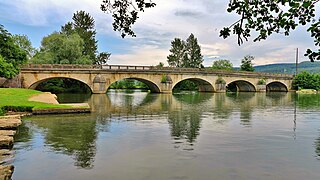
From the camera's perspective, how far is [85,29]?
69.2m

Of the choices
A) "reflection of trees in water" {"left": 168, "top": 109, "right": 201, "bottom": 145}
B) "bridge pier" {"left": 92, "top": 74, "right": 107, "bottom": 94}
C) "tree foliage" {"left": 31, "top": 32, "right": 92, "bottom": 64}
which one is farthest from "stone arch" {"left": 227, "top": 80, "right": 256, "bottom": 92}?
"reflection of trees in water" {"left": 168, "top": 109, "right": 201, "bottom": 145}

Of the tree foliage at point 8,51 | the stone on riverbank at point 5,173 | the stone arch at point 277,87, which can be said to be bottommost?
the stone on riverbank at point 5,173

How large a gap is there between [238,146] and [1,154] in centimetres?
875

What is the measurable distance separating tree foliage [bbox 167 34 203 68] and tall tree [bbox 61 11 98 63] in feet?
99.1

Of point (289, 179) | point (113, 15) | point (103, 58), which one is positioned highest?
point (103, 58)

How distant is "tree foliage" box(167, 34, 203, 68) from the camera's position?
92938 mm

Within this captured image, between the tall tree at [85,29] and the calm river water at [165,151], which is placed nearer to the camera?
the calm river water at [165,151]

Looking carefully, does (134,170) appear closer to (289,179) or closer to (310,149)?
(289,179)

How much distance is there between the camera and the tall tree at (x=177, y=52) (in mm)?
92875

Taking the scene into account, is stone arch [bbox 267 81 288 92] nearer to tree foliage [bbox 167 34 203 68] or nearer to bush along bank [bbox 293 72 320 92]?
bush along bank [bbox 293 72 320 92]

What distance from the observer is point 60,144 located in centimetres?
1222

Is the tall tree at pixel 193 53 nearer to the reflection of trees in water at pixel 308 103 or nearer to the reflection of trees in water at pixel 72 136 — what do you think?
the reflection of trees in water at pixel 308 103

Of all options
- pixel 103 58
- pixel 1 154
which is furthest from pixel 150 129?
pixel 103 58

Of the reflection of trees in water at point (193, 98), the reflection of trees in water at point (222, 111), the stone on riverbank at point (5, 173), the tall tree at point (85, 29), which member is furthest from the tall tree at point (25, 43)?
the stone on riverbank at point (5, 173)
